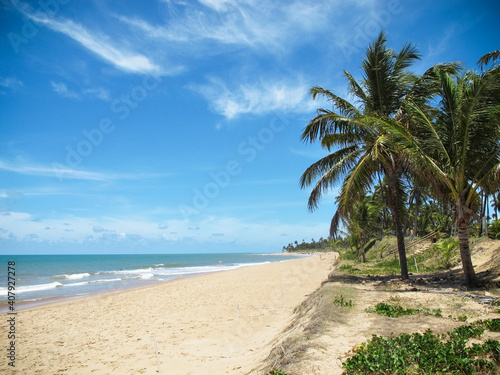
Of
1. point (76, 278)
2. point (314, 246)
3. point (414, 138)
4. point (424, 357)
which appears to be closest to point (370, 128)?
point (414, 138)

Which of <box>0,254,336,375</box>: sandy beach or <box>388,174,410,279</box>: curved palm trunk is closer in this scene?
<box>0,254,336,375</box>: sandy beach

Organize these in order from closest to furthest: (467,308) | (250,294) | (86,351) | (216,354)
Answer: (467,308) < (216,354) < (86,351) < (250,294)

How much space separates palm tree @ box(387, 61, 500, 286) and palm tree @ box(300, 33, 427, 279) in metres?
1.69

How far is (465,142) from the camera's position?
328 inches

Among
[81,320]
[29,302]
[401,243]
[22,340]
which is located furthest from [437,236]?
[29,302]

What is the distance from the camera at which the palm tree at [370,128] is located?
10820 mm

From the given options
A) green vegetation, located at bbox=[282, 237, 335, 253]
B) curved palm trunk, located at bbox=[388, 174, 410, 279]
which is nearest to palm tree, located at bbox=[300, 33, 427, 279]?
curved palm trunk, located at bbox=[388, 174, 410, 279]

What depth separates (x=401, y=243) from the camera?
35.9 feet

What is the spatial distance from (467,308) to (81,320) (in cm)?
1226

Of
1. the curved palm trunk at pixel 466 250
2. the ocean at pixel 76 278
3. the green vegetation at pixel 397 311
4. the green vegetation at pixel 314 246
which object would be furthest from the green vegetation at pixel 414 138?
the green vegetation at pixel 314 246

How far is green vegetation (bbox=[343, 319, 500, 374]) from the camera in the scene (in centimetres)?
348

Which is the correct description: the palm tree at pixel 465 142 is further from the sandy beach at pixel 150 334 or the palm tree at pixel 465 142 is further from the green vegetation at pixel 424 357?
the sandy beach at pixel 150 334

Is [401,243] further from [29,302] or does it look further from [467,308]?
[29,302]

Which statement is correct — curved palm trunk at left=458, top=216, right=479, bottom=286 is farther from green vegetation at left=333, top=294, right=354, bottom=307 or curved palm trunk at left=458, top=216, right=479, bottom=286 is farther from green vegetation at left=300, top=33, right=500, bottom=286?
green vegetation at left=333, top=294, right=354, bottom=307
